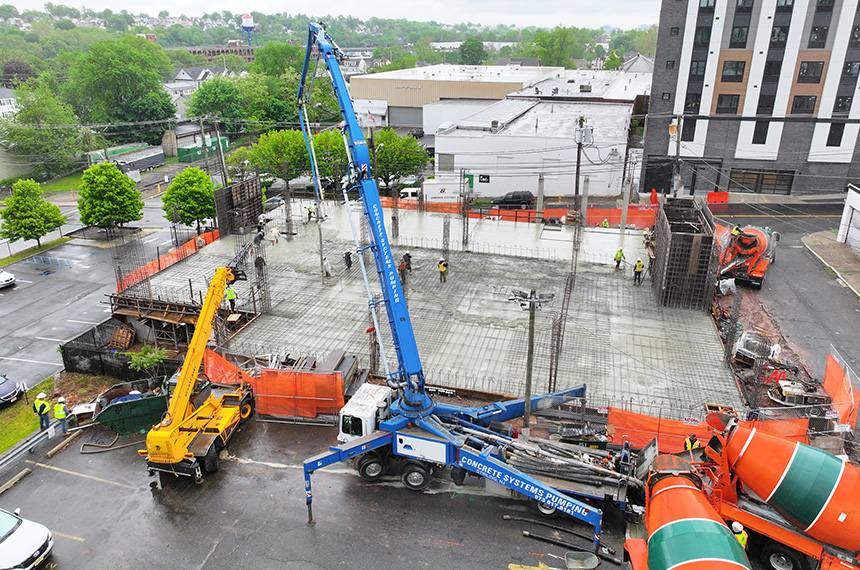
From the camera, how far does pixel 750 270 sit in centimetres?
2903

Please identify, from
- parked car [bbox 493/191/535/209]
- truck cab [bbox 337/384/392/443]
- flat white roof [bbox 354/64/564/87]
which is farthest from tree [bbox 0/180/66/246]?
flat white roof [bbox 354/64/564/87]

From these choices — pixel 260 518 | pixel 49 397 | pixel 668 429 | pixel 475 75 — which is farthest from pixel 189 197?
pixel 475 75

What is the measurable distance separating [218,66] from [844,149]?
485ft

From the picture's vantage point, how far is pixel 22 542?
1325 centimetres

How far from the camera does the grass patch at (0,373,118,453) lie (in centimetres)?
2062

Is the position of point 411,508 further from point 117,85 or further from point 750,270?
point 117,85

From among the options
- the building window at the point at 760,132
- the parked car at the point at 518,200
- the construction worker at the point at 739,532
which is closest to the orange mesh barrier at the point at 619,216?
the parked car at the point at 518,200

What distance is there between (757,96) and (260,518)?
4661 centimetres

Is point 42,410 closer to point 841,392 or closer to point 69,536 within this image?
point 69,536

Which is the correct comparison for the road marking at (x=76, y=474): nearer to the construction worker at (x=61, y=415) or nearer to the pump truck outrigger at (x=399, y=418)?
the construction worker at (x=61, y=415)

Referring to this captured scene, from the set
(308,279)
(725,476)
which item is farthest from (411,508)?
(308,279)

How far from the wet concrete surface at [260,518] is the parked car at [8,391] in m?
5.93

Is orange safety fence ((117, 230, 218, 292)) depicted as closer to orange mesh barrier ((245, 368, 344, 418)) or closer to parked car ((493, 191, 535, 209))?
orange mesh barrier ((245, 368, 344, 418))

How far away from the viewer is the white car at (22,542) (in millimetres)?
12891
